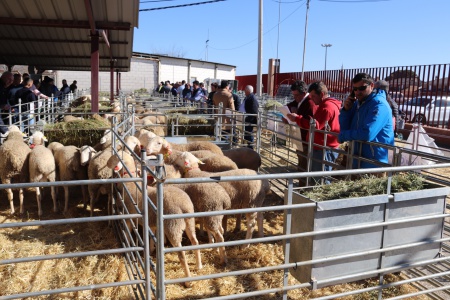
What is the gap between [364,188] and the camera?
10.7ft

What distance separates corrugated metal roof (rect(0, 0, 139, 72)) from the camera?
24.9ft

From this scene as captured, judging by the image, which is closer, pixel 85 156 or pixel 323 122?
pixel 323 122

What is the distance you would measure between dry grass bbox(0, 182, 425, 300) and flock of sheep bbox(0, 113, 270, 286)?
22 centimetres

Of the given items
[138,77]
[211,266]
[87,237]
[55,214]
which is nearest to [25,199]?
[55,214]

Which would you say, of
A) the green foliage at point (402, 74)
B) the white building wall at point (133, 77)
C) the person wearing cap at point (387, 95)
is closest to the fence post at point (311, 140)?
the person wearing cap at point (387, 95)

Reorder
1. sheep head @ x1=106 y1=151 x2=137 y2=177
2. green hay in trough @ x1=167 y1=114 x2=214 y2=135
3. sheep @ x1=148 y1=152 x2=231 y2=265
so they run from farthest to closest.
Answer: green hay in trough @ x1=167 y1=114 x2=214 y2=135 → sheep head @ x1=106 y1=151 x2=137 y2=177 → sheep @ x1=148 y1=152 x2=231 y2=265

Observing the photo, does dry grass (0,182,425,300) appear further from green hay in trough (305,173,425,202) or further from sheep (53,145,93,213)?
green hay in trough (305,173,425,202)

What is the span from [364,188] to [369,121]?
1441mm

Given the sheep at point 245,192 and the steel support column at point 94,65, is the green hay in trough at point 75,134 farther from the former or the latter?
the sheep at point 245,192

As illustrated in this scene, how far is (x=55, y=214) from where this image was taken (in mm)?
6254

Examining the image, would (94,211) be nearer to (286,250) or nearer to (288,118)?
(288,118)

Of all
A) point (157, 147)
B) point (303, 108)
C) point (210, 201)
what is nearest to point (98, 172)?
point (157, 147)

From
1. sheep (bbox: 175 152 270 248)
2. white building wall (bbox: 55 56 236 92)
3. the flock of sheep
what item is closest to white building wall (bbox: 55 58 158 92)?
white building wall (bbox: 55 56 236 92)

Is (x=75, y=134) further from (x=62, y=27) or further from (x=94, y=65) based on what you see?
(x=62, y=27)
